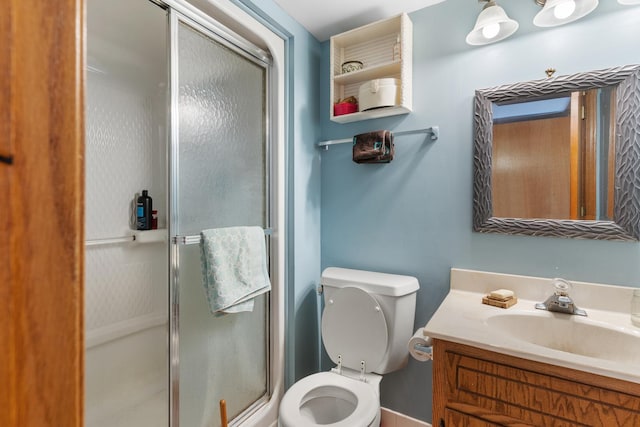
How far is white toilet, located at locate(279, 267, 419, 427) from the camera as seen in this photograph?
142 centimetres

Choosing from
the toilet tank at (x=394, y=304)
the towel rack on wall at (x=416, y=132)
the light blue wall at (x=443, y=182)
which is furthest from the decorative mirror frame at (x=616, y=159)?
the toilet tank at (x=394, y=304)

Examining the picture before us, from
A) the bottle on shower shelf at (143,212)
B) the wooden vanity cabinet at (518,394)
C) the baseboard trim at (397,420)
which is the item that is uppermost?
the bottle on shower shelf at (143,212)

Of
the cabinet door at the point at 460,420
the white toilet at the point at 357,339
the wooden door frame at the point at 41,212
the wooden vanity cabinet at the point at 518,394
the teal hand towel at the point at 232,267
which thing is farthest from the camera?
the white toilet at the point at 357,339

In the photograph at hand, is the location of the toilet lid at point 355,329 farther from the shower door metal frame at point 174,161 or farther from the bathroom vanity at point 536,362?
the shower door metal frame at point 174,161

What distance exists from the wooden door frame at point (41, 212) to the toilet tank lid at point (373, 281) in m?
1.32

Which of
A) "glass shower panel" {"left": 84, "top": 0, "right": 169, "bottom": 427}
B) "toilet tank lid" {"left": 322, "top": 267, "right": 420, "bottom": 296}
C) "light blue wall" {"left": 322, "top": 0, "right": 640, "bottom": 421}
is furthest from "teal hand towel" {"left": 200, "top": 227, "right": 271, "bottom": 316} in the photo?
"light blue wall" {"left": 322, "top": 0, "right": 640, "bottom": 421}

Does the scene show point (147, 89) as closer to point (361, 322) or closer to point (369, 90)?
point (369, 90)

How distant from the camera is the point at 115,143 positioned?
4.68ft

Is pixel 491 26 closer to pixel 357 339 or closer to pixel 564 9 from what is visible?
pixel 564 9

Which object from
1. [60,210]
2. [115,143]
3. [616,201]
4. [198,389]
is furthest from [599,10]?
[198,389]

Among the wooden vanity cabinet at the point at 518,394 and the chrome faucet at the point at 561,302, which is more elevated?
the chrome faucet at the point at 561,302

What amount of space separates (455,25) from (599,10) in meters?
0.54

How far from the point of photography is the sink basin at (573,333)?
104cm

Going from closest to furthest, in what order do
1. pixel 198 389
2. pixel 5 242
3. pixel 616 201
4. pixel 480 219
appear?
1. pixel 5 242
2. pixel 616 201
3. pixel 198 389
4. pixel 480 219
